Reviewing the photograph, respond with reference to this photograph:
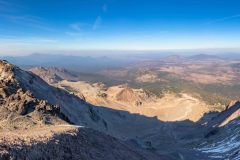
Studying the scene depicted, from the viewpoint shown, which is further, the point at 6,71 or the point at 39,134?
the point at 6,71

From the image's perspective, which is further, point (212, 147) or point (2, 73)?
point (212, 147)

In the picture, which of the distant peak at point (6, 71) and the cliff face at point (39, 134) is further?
the distant peak at point (6, 71)

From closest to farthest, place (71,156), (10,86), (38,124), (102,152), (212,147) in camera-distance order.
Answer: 1. (71,156)
2. (102,152)
3. (38,124)
4. (10,86)
5. (212,147)

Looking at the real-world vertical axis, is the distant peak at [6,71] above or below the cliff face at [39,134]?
above

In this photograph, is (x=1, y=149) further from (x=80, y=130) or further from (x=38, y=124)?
(x=38, y=124)

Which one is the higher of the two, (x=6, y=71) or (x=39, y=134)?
(x=6, y=71)

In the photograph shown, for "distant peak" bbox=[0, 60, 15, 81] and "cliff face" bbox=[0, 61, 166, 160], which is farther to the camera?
"distant peak" bbox=[0, 60, 15, 81]

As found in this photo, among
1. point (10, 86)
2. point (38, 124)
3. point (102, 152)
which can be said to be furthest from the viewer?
point (10, 86)

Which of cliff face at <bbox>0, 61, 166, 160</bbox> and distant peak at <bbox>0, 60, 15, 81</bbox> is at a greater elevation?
distant peak at <bbox>0, 60, 15, 81</bbox>

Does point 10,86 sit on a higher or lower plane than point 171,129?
higher

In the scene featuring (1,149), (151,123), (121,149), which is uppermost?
(1,149)

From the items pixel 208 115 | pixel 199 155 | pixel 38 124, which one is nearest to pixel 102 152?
pixel 38 124
